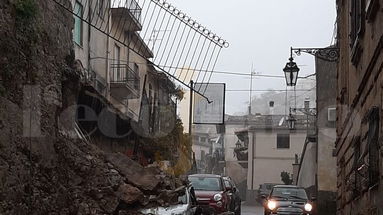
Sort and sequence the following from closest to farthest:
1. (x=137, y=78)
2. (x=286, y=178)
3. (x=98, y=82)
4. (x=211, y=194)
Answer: (x=211, y=194)
(x=98, y=82)
(x=137, y=78)
(x=286, y=178)

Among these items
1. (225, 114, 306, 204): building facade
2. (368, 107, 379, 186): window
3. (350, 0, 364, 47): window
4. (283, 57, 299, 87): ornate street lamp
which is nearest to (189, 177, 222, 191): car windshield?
(283, 57, 299, 87): ornate street lamp

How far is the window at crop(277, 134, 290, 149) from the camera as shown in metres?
55.7

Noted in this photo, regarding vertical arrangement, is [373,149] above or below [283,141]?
above

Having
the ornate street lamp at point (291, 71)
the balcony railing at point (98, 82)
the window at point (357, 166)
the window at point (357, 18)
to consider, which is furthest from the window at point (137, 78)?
the window at point (357, 166)

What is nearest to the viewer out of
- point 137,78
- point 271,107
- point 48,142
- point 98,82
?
point 48,142

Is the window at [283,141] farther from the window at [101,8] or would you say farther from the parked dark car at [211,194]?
the window at [101,8]

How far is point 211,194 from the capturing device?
60.9ft

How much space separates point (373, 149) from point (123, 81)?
20.1 meters

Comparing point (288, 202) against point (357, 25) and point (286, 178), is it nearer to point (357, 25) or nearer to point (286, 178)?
point (357, 25)

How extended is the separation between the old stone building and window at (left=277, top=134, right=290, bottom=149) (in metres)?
41.7

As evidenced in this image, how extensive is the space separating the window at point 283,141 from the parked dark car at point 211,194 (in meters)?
36.4

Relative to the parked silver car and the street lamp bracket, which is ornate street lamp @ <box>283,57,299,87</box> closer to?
the street lamp bracket

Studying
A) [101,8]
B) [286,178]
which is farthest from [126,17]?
[286,178]

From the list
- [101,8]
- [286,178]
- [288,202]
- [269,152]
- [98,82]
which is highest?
[101,8]
